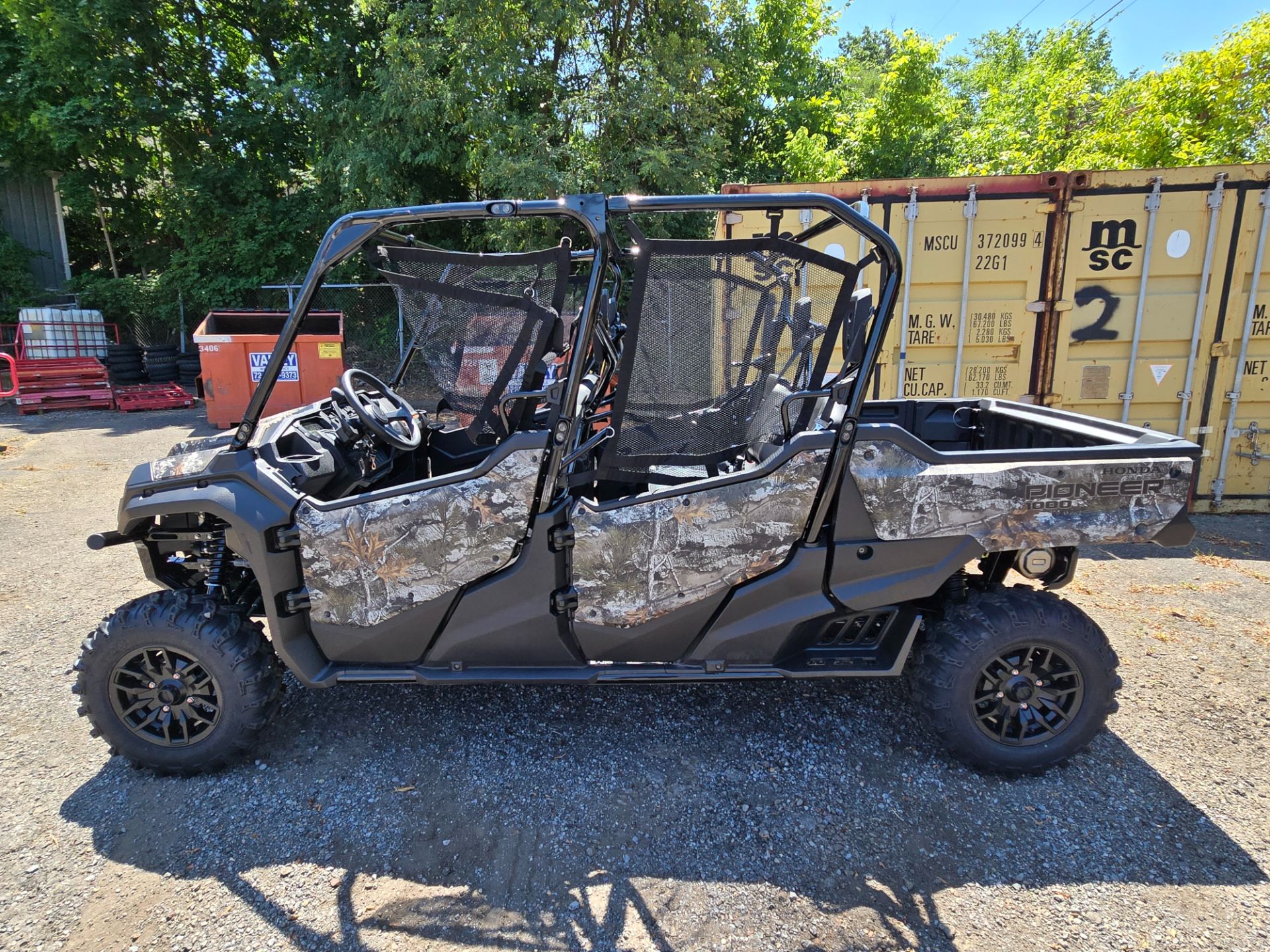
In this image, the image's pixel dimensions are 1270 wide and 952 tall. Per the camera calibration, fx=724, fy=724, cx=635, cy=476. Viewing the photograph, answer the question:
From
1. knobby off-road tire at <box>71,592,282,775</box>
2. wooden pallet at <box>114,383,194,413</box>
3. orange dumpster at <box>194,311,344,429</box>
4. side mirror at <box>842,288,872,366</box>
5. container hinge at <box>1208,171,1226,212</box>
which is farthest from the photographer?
wooden pallet at <box>114,383,194,413</box>

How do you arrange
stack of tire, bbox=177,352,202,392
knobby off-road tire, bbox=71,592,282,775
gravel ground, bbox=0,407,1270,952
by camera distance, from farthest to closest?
stack of tire, bbox=177,352,202,392 → knobby off-road tire, bbox=71,592,282,775 → gravel ground, bbox=0,407,1270,952

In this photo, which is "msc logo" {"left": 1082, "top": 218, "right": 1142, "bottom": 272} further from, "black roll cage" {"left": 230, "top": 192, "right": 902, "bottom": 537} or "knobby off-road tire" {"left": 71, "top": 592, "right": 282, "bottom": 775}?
"knobby off-road tire" {"left": 71, "top": 592, "right": 282, "bottom": 775}

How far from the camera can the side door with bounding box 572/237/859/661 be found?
108 inches

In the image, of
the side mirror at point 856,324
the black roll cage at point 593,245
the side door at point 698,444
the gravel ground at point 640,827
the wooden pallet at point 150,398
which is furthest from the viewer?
the wooden pallet at point 150,398

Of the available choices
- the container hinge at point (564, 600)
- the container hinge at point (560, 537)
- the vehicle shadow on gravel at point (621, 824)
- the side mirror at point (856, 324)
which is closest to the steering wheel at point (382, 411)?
the container hinge at point (560, 537)

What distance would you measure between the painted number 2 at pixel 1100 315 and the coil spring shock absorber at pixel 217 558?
650cm

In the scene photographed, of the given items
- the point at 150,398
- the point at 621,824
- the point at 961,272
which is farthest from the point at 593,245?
the point at 150,398

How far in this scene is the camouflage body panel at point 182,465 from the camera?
9.33 ft

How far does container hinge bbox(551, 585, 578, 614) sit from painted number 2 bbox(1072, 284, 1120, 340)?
5.47 meters

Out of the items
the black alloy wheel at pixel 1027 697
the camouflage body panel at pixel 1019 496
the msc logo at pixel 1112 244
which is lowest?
the black alloy wheel at pixel 1027 697

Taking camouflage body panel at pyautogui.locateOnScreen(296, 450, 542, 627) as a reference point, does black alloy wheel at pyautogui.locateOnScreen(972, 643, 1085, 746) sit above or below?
below

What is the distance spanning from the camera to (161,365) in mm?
13945

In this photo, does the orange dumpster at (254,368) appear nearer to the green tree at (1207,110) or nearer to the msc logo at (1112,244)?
the msc logo at (1112,244)

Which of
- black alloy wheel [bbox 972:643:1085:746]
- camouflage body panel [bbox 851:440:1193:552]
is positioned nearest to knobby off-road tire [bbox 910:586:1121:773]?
black alloy wheel [bbox 972:643:1085:746]
